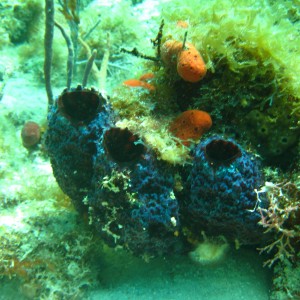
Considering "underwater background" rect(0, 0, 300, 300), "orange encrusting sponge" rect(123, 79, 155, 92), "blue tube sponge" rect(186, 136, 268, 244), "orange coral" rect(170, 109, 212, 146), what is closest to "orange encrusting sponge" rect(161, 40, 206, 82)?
"underwater background" rect(0, 0, 300, 300)

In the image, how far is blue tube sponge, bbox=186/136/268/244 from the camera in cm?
219

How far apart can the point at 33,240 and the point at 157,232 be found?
1.45 meters

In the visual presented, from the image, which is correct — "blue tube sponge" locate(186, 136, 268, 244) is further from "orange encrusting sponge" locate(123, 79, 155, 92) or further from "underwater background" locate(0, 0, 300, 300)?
"orange encrusting sponge" locate(123, 79, 155, 92)

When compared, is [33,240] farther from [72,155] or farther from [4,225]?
[72,155]

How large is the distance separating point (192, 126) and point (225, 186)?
707 mm

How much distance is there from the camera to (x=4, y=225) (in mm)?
3010

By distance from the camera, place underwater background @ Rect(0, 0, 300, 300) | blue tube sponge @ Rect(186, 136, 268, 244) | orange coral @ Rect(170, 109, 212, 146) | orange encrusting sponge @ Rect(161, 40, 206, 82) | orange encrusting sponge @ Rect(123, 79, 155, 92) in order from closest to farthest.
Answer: blue tube sponge @ Rect(186, 136, 268, 244)
underwater background @ Rect(0, 0, 300, 300)
orange encrusting sponge @ Rect(161, 40, 206, 82)
orange coral @ Rect(170, 109, 212, 146)
orange encrusting sponge @ Rect(123, 79, 155, 92)

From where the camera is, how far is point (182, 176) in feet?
8.15

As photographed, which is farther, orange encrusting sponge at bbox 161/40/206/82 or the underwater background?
orange encrusting sponge at bbox 161/40/206/82

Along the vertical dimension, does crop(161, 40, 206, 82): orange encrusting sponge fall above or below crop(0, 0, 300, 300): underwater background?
above

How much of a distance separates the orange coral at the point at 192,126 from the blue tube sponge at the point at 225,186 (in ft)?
0.92

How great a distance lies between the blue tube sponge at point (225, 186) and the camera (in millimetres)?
2186

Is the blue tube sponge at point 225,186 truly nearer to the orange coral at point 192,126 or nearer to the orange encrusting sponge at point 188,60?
the orange coral at point 192,126

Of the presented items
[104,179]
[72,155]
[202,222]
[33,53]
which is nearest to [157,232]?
[202,222]
